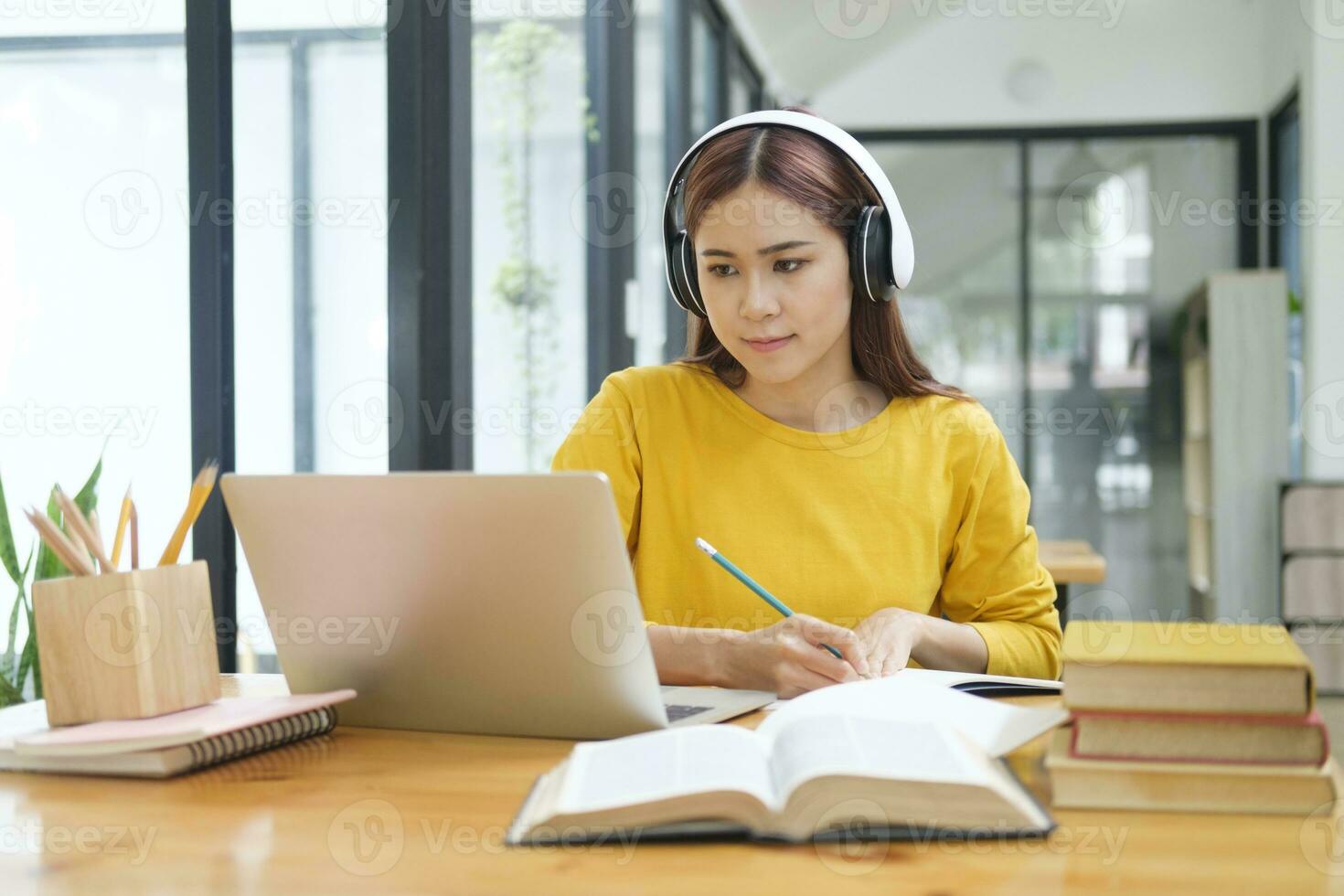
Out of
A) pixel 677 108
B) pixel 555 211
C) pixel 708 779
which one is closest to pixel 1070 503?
pixel 677 108

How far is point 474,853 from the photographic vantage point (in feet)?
2.46

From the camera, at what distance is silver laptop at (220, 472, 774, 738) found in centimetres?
93

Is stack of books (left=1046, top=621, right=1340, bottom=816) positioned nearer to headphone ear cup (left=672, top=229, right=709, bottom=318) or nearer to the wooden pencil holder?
the wooden pencil holder

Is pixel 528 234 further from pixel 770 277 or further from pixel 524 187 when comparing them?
pixel 770 277

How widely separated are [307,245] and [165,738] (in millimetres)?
1253

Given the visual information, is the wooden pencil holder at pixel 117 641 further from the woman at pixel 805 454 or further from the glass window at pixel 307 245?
the glass window at pixel 307 245

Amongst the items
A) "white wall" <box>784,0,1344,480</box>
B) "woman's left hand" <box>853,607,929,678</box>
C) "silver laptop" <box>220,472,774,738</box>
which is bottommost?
"woman's left hand" <box>853,607,929,678</box>

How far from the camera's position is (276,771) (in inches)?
38.0

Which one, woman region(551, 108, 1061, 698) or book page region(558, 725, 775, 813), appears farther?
woman region(551, 108, 1061, 698)

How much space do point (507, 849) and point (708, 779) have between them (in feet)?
0.42

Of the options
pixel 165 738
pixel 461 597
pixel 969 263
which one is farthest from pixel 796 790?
pixel 969 263

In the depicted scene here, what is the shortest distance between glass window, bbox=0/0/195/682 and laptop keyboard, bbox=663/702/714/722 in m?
0.89

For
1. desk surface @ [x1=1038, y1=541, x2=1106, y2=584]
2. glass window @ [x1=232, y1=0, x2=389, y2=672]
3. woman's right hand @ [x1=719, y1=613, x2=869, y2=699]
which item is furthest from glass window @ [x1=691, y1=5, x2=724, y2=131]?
woman's right hand @ [x1=719, y1=613, x2=869, y2=699]

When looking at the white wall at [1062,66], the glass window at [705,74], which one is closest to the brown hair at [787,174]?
the glass window at [705,74]
